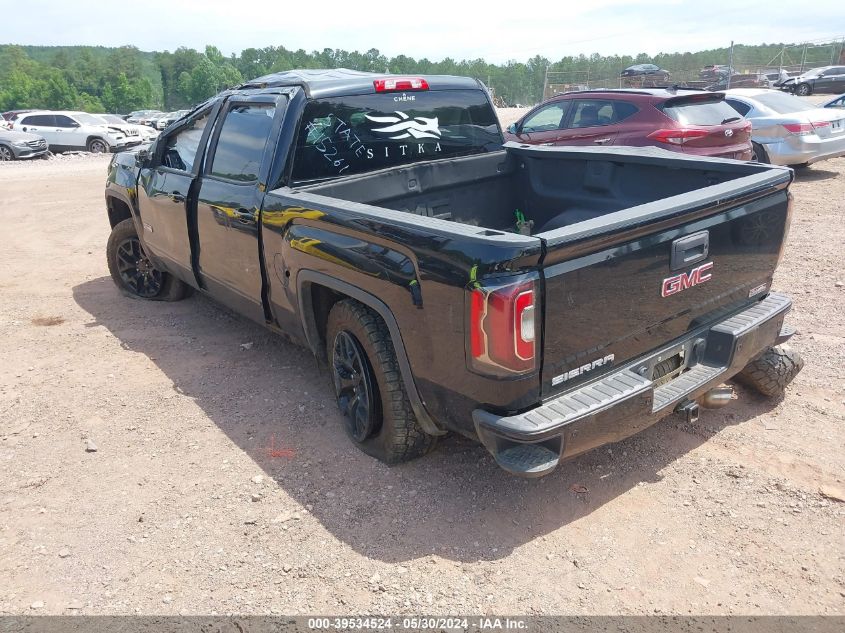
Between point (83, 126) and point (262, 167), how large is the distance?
23.6m

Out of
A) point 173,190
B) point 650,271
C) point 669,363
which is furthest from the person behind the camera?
point 173,190

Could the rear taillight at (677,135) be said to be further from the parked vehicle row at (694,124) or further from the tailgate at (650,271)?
the tailgate at (650,271)

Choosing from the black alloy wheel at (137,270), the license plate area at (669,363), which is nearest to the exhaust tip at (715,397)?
the license plate area at (669,363)

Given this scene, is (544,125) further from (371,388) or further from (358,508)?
(358,508)

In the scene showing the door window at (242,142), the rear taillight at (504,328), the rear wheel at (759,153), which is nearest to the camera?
the rear taillight at (504,328)

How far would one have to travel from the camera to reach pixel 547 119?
1008cm

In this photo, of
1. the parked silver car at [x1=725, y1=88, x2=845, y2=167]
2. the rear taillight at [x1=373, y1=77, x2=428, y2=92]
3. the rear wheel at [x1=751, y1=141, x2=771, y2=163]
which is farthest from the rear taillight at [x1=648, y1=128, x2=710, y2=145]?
the rear taillight at [x1=373, y1=77, x2=428, y2=92]

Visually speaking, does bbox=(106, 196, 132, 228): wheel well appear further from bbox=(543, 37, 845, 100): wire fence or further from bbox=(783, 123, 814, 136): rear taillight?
bbox=(543, 37, 845, 100): wire fence

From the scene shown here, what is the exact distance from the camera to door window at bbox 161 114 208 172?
5.01 m

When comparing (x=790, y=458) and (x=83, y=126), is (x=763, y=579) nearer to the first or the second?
(x=790, y=458)

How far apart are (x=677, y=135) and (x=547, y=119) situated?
223 cm

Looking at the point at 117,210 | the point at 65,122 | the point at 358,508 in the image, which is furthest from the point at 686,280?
the point at 65,122

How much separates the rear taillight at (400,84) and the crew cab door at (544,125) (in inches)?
215

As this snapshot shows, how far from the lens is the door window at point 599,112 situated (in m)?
8.87
